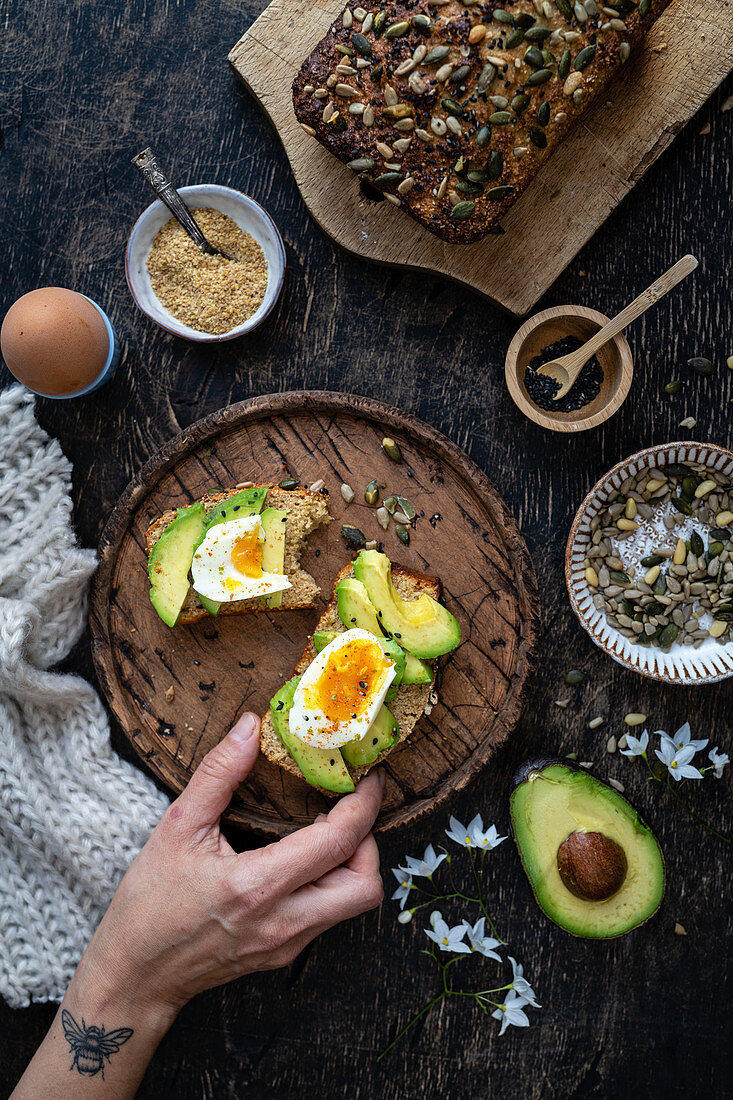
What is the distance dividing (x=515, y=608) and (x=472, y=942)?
1.14 meters

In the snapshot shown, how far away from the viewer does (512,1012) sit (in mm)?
2260

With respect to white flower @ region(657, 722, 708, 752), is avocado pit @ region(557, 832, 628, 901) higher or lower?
lower

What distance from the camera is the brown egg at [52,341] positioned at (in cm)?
193

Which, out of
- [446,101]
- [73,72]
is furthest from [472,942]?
[73,72]

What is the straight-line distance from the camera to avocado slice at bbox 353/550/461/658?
1982 millimetres

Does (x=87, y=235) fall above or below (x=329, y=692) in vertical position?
above

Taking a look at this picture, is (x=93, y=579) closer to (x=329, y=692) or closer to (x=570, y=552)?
(x=329, y=692)

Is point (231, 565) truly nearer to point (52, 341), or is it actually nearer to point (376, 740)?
point (376, 740)

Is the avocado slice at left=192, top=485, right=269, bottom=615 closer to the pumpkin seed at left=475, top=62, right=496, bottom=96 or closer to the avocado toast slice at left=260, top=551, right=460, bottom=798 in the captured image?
the avocado toast slice at left=260, top=551, right=460, bottom=798

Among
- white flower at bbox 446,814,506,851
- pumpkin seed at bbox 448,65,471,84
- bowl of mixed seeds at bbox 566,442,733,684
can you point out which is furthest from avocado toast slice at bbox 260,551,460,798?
pumpkin seed at bbox 448,65,471,84

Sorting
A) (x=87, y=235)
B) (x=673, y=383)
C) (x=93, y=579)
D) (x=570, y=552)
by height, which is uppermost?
(x=673, y=383)

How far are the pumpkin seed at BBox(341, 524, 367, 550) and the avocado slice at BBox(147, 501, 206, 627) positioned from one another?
0.45m

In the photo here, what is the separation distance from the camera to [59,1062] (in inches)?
82.6

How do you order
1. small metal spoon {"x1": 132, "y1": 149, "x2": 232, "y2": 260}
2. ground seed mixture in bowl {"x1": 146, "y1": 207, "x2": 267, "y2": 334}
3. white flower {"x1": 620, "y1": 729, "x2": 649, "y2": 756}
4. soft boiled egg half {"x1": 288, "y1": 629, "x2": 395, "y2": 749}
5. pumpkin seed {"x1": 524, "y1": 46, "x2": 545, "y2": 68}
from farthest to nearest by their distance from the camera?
white flower {"x1": 620, "y1": 729, "x2": 649, "y2": 756}, ground seed mixture in bowl {"x1": 146, "y1": 207, "x2": 267, "y2": 334}, small metal spoon {"x1": 132, "y1": 149, "x2": 232, "y2": 260}, soft boiled egg half {"x1": 288, "y1": 629, "x2": 395, "y2": 749}, pumpkin seed {"x1": 524, "y1": 46, "x2": 545, "y2": 68}
